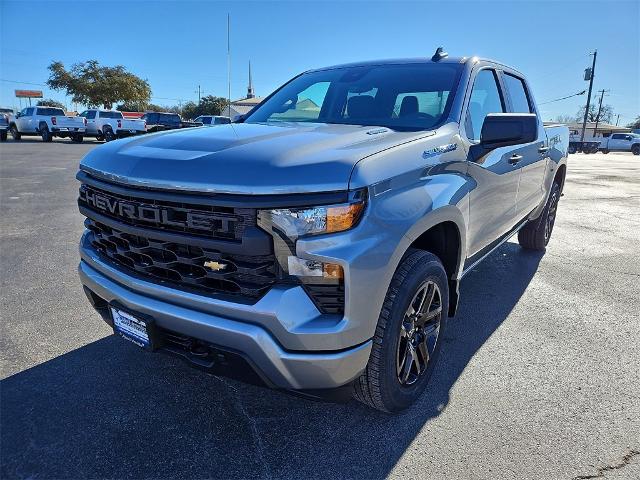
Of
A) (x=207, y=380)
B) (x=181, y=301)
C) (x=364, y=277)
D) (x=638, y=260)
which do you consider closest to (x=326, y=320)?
(x=364, y=277)

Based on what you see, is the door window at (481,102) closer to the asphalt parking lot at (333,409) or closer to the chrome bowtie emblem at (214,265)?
the asphalt parking lot at (333,409)

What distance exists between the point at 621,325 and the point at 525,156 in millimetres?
1540

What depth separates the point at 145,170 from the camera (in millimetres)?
2061

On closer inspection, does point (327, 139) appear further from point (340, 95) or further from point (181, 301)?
point (340, 95)

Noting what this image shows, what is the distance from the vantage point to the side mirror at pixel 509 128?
2.61m

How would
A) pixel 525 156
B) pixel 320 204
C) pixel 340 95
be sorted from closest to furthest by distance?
pixel 320 204
pixel 340 95
pixel 525 156

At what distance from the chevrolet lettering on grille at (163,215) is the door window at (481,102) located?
178 centimetres

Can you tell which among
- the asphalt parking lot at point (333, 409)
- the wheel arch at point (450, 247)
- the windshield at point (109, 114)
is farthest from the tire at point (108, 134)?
the wheel arch at point (450, 247)

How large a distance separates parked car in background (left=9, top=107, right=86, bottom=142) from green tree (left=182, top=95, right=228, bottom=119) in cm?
3993

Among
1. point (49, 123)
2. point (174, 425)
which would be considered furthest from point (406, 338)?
point (49, 123)

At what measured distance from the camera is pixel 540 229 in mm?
5438

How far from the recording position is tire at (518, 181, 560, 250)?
5.42 meters

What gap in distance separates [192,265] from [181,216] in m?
0.22

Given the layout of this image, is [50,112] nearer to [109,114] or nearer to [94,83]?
[109,114]
